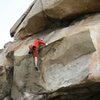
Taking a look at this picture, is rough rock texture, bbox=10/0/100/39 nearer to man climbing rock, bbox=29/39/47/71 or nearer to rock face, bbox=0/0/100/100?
rock face, bbox=0/0/100/100

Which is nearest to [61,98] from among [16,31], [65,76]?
[65,76]

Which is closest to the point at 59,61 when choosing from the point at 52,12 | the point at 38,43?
the point at 38,43

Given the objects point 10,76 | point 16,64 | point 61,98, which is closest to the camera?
point 61,98

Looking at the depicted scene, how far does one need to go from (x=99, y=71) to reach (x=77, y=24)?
14.3 feet

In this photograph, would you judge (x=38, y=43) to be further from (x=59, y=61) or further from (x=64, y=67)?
(x=64, y=67)

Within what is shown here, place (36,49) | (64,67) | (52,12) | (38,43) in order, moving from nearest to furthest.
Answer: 1. (64,67)
2. (36,49)
3. (38,43)
4. (52,12)

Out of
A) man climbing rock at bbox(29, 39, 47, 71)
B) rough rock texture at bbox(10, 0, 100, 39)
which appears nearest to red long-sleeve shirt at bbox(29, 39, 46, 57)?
man climbing rock at bbox(29, 39, 47, 71)

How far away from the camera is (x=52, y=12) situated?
21031mm

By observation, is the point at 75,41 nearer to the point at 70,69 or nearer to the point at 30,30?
the point at 70,69

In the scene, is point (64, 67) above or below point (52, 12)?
below

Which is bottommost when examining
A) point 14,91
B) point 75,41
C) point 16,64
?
point 14,91

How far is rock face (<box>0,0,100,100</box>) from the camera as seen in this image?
1766cm

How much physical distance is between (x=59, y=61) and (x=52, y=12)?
150 inches

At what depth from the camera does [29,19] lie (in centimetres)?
2236
